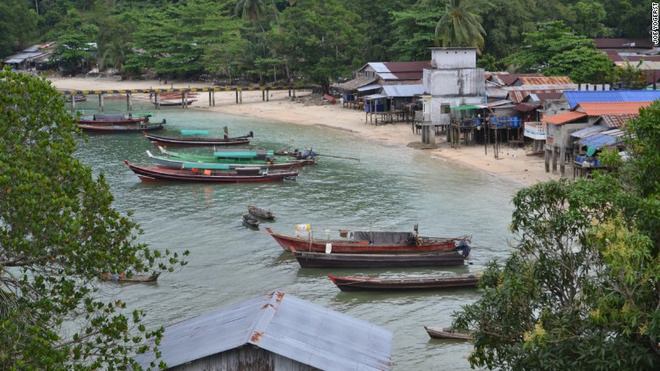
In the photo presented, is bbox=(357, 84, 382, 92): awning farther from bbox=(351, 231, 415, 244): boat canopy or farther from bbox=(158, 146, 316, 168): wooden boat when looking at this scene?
bbox=(351, 231, 415, 244): boat canopy

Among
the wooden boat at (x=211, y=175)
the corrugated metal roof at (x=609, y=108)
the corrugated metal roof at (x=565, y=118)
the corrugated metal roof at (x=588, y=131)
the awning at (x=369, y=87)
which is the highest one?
the awning at (x=369, y=87)

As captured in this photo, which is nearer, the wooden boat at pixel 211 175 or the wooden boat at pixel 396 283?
the wooden boat at pixel 396 283

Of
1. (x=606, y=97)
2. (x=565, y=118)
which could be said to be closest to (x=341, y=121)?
(x=606, y=97)

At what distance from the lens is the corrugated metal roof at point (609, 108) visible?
1913 inches

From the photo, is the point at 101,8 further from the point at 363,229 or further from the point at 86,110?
the point at 363,229

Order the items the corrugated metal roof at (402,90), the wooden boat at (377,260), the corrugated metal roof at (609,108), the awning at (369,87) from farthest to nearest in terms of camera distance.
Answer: the awning at (369,87)
the corrugated metal roof at (402,90)
the corrugated metal roof at (609,108)
the wooden boat at (377,260)

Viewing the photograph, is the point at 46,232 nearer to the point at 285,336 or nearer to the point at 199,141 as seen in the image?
the point at 285,336

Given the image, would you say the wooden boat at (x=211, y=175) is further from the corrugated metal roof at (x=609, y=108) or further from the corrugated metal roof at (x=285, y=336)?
the corrugated metal roof at (x=285, y=336)

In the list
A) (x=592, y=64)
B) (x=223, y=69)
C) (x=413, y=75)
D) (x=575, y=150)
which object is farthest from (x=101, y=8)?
(x=575, y=150)

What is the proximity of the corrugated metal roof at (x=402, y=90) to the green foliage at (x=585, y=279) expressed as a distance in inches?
2160

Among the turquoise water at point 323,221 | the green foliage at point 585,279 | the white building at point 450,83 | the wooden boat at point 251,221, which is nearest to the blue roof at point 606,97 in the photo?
the turquoise water at point 323,221

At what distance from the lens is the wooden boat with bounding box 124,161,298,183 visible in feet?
172

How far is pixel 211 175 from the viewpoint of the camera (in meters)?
52.6

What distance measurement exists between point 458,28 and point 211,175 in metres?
28.0
